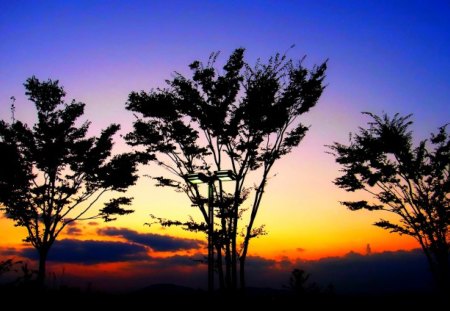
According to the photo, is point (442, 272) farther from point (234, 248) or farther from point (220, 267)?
point (220, 267)

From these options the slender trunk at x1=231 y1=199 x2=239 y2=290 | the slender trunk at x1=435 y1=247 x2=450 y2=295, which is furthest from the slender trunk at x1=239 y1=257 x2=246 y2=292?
the slender trunk at x1=435 y1=247 x2=450 y2=295

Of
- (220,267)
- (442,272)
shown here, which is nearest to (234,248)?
(220,267)

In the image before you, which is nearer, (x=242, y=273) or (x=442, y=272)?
(x=242, y=273)

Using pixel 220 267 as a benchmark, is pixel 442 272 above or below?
below

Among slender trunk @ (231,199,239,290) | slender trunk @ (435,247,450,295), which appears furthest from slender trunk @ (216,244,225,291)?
slender trunk @ (435,247,450,295)

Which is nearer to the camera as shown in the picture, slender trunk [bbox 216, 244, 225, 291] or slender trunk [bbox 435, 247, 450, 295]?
slender trunk [bbox 216, 244, 225, 291]

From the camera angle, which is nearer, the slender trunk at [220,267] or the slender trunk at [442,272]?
the slender trunk at [220,267]

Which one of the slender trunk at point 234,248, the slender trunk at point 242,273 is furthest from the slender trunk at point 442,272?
the slender trunk at point 234,248

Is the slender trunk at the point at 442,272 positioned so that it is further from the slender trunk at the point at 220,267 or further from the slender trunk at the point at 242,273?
the slender trunk at the point at 220,267

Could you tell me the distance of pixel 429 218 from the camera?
16.7m

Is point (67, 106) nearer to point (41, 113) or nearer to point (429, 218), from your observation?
point (41, 113)

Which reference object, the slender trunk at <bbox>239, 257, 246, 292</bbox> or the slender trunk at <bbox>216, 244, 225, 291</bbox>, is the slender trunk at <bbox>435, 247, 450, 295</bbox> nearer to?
the slender trunk at <bbox>239, 257, 246, 292</bbox>

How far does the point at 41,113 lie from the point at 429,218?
59.8 feet

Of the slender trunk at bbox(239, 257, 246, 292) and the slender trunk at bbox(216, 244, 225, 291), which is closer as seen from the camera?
the slender trunk at bbox(239, 257, 246, 292)
